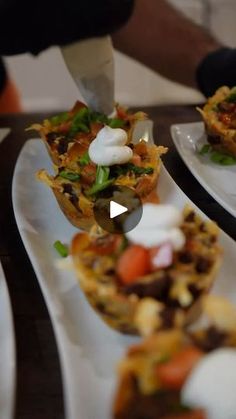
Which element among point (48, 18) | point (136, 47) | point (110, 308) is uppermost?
point (48, 18)

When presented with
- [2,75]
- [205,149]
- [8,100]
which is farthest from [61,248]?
[8,100]

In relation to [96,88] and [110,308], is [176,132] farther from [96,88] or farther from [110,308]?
[110,308]

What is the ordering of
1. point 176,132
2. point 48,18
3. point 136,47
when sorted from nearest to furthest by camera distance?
point 48,18, point 176,132, point 136,47

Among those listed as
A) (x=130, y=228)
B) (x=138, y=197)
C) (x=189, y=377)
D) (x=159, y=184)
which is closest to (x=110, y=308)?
(x=130, y=228)

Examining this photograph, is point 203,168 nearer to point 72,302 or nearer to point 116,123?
point 116,123

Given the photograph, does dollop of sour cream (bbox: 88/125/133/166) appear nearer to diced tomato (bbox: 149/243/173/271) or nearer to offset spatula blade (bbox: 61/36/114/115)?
offset spatula blade (bbox: 61/36/114/115)

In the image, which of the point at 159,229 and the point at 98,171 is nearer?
the point at 159,229
